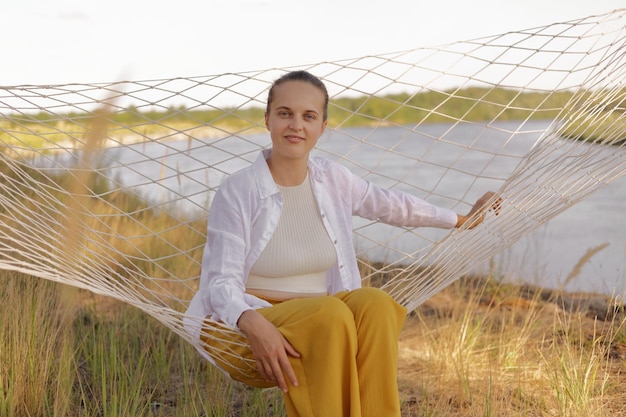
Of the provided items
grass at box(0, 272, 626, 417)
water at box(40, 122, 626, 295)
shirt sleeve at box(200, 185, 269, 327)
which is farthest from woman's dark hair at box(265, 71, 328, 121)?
grass at box(0, 272, 626, 417)

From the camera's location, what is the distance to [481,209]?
6.91ft

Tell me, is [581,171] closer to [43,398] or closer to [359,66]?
[359,66]

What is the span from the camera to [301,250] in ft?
6.26

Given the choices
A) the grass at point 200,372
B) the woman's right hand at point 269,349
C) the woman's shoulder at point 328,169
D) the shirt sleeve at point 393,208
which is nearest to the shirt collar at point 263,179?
the woman's shoulder at point 328,169

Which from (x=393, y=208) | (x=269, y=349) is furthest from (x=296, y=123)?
(x=269, y=349)

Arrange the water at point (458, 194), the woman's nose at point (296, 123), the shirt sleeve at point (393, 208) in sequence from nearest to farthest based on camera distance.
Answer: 1. the woman's nose at point (296, 123)
2. the shirt sleeve at point (393, 208)
3. the water at point (458, 194)

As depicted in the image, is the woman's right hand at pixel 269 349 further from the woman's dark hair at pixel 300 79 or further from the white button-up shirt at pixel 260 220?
the woman's dark hair at pixel 300 79

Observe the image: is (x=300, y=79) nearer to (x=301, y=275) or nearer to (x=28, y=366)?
(x=301, y=275)

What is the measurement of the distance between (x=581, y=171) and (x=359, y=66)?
0.74m

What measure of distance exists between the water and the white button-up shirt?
0.60 ft

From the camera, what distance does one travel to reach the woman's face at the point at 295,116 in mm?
1812

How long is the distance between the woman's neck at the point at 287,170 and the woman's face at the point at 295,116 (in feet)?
0.22

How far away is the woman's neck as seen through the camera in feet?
6.31

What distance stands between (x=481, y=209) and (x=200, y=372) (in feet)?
3.61
